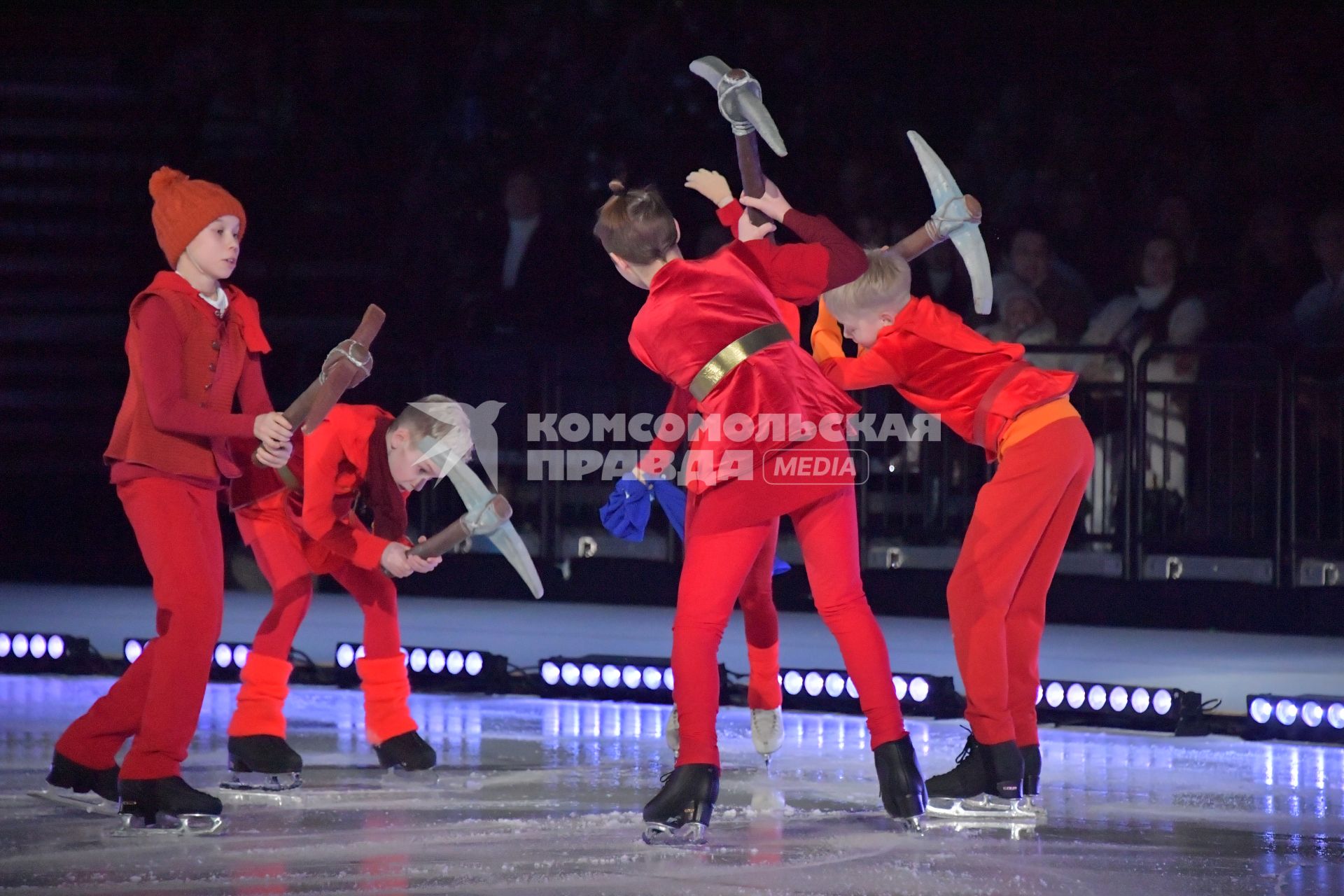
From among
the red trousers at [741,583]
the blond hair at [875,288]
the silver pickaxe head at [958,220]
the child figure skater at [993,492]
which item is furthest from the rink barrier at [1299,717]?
the blond hair at [875,288]

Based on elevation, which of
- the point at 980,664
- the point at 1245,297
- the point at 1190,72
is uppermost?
the point at 1190,72

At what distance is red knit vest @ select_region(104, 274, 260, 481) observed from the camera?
421 centimetres

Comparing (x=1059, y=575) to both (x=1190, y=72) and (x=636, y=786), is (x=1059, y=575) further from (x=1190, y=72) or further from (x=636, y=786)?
(x=636, y=786)

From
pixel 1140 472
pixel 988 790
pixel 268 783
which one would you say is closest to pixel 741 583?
pixel 988 790

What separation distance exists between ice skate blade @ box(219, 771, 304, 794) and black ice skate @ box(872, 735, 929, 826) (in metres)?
1.59

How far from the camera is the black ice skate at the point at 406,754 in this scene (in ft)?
16.3

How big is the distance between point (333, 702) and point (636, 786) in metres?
1.89

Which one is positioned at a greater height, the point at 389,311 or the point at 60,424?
the point at 389,311

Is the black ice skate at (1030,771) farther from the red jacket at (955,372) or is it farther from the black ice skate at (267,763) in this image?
the black ice skate at (267,763)

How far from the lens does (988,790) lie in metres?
4.27

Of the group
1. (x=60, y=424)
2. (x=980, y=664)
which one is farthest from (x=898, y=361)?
(x=60, y=424)

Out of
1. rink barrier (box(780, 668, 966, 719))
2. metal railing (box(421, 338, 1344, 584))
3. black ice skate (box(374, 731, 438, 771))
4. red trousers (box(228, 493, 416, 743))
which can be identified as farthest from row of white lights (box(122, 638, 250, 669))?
metal railing (box(421, 338, 1344, 584))

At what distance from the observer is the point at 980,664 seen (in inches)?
166

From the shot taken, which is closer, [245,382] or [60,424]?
[245,382]
